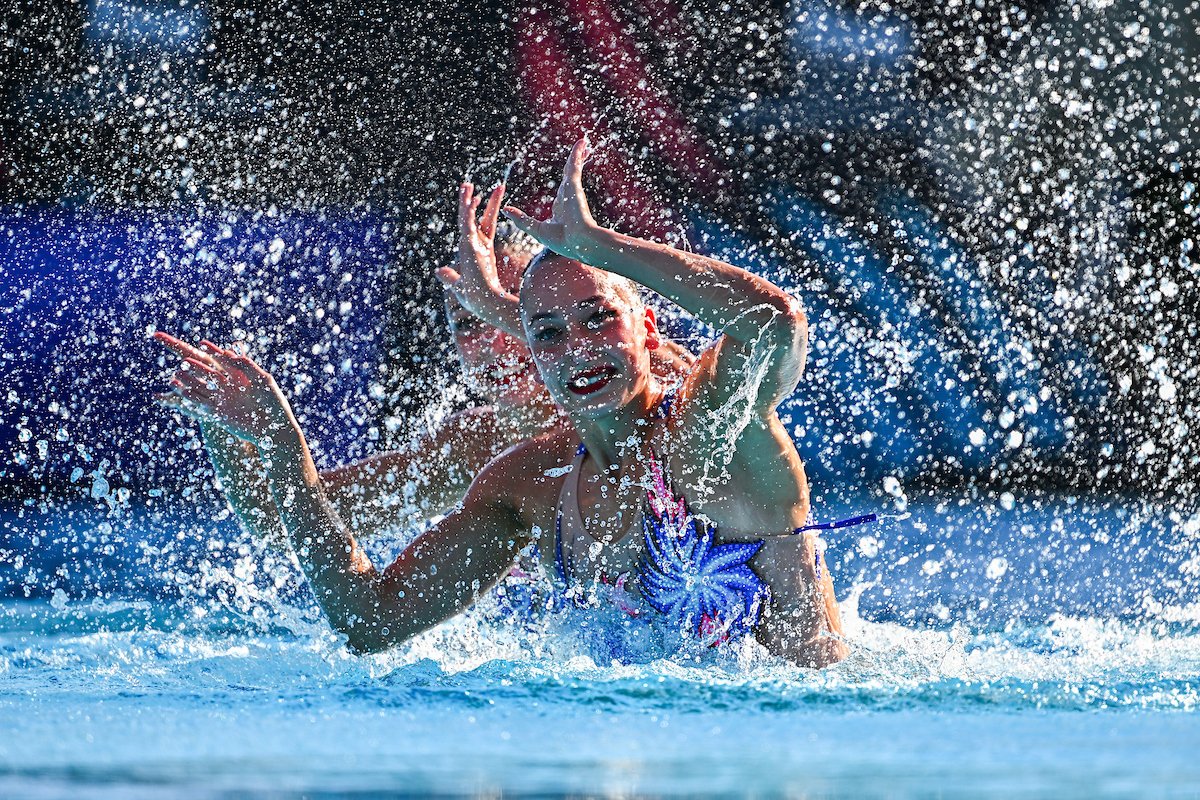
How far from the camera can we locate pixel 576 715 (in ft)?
7.75

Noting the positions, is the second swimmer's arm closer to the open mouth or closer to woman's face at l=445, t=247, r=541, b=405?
the open mouth

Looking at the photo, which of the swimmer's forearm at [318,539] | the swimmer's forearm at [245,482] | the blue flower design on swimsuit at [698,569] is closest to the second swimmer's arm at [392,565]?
the swimmer's forearm at [318,539]

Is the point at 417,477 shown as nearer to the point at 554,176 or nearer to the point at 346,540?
the point at 346,540

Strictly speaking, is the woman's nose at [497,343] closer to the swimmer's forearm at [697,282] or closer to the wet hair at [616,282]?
the wet hair at [616,282]

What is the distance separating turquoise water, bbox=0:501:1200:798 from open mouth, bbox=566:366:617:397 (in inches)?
20.7

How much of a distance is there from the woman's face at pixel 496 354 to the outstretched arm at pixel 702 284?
121 cm

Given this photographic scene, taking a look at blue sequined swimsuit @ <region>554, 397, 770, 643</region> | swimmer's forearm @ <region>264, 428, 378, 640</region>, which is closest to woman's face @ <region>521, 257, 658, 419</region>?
blue sequined swimsuit @ <region>554, 397, 770, 643</region>

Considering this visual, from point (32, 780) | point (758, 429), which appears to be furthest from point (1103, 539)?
point (32, 780)

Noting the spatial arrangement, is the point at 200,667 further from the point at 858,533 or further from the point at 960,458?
the point at 960,458

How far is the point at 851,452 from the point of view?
25.4 ft

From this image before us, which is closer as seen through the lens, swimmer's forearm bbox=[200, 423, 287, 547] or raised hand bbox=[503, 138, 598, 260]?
raised hand bbox=[503, 138, 598, 260]

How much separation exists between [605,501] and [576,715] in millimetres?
623

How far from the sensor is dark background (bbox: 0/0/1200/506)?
7.03 meters

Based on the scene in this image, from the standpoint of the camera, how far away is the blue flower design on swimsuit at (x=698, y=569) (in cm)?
283
